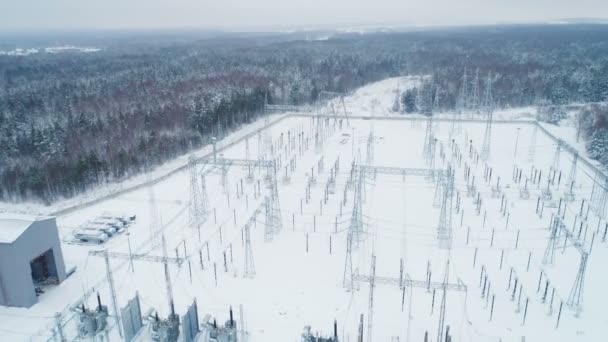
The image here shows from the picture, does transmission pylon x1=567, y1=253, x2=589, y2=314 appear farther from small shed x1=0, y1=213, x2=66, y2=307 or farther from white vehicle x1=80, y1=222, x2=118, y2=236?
white vehicle x1=80, y1=222, x2=118, y2=236

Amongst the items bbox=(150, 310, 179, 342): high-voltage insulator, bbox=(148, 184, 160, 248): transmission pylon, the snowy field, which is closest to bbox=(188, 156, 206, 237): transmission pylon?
the snowy field

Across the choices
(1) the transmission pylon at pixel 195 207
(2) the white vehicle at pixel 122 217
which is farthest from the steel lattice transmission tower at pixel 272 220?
(2) the white vehicle at pixel 122 217

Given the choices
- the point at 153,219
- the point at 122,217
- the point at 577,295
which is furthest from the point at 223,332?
the point at 577,295

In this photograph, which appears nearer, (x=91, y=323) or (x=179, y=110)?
(x=91, y=323)

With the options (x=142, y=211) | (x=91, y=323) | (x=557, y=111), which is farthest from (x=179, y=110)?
(x=557, y=111)

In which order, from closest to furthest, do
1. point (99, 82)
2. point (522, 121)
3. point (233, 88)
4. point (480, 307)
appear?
point (480, 307)
point (522, 121)
point (233, 88)
point (99, 82)

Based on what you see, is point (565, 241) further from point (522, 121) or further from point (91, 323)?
point (522, 121)

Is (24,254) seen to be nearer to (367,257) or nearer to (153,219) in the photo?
(153,219)
